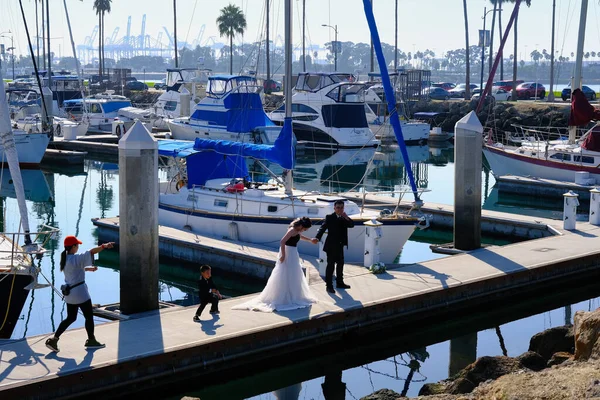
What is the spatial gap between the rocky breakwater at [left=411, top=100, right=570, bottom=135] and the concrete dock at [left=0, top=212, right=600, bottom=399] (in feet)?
114

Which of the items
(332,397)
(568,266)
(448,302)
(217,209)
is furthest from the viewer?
(217,209)

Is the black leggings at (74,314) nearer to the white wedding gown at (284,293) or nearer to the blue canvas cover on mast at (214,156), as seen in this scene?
the white wedding gown at (284,293)

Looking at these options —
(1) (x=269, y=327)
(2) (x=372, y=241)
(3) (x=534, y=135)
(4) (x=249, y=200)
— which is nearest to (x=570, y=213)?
(2) (x=372, y=241)

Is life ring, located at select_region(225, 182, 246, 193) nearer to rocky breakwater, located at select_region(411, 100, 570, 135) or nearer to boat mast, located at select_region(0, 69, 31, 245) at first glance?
boat mast, located at select_region(0, 69, 31, 245)

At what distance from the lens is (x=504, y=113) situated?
200 ft

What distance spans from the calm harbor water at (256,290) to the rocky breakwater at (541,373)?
4.95ft

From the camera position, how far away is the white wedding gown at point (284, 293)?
1501 cm

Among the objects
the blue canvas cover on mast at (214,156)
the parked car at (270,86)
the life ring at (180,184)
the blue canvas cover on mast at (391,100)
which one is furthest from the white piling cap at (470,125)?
the parked car at (270,86)

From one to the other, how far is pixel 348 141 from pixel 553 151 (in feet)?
63.4

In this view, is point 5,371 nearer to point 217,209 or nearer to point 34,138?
point 217,209

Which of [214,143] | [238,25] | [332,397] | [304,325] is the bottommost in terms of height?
[332,397]

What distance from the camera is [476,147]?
20.2 m

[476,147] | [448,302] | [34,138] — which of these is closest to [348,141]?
[34,138]

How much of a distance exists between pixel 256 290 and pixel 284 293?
487 centimetres
